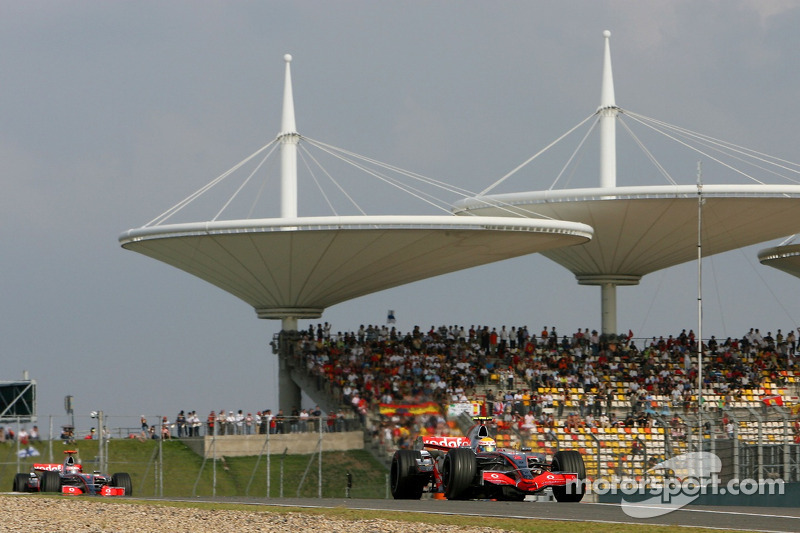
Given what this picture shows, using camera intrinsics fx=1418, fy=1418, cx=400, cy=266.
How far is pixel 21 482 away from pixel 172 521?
14688mm

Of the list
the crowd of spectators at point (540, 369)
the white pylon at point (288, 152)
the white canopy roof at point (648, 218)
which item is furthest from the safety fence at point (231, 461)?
the white canopy roof at point (648, 218)

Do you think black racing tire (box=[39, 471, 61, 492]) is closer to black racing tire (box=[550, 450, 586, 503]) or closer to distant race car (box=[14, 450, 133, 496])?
distant race car (box=[14, 450, 133, 496])

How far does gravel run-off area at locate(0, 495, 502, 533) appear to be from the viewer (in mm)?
19859

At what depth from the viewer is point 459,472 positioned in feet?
82.2

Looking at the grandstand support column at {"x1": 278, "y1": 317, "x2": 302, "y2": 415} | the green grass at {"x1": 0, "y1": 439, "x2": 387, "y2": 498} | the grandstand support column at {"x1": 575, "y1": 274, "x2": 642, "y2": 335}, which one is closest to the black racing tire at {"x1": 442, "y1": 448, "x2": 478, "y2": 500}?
the green grass at {"x1": 0, "y1": 439, "x2": 387, "y2": 498}

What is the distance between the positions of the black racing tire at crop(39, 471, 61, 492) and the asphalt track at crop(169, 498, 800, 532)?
936 centimetres

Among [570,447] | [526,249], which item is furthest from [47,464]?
[526,249]

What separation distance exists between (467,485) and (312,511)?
3352 mm

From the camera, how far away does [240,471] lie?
3756 cm

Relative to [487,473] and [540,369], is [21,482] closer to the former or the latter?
[487,473]

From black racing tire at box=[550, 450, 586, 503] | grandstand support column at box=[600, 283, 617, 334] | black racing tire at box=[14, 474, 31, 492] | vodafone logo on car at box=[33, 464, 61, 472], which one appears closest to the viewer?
black racing tire at box=[550, 450, 586, 503]

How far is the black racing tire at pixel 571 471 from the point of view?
25.5 meters

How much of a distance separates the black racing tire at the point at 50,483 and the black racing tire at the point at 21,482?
1074 millimetres

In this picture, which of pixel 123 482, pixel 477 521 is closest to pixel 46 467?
pixel 123 482
